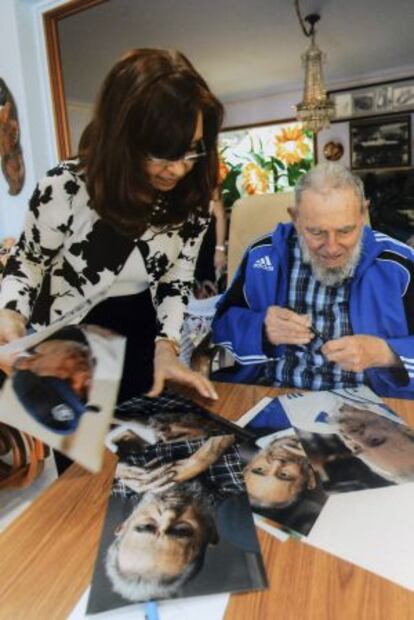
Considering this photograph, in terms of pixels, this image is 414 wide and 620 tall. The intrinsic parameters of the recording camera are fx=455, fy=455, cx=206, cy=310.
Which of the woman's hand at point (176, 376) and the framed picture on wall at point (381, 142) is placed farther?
the framed picture on wall at point (381, 142)

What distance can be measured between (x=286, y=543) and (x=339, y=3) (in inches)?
137

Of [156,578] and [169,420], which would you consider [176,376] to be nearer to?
[169,420]

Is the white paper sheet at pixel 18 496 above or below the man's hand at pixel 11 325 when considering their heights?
below

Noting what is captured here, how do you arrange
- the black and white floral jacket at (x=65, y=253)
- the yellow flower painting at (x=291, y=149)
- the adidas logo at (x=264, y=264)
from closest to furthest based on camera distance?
the black and white floral jacket at (x=65, y=253) < the adidas logo at (x=264, y=264) < the yellow flower painting at (x=291, y=149)

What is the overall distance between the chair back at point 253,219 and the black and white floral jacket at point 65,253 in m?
0.64

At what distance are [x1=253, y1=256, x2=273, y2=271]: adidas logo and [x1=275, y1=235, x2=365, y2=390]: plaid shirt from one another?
100mm

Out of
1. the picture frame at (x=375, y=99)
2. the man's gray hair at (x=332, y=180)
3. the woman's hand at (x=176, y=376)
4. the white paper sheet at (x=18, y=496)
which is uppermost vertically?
the picture frame at (x=375, y=99)

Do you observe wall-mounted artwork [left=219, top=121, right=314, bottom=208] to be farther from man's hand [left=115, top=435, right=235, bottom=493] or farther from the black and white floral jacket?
man's hand [left=115, top=435, right=235, bottom=493]

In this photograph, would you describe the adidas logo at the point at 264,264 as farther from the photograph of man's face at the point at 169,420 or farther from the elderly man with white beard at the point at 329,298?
the photograph of man's face at the point at 169,420

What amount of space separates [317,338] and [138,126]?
0.68 meters

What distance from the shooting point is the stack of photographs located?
47 centimetres

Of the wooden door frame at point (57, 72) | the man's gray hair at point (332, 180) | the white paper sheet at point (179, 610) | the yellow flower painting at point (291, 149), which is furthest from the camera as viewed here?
the yellow flower painting at point (291, 149)

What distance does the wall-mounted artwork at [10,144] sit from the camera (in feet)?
6.75

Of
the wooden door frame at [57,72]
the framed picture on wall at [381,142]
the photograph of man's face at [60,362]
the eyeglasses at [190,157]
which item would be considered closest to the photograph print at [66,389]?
the photograph of man's face at [60,362]
